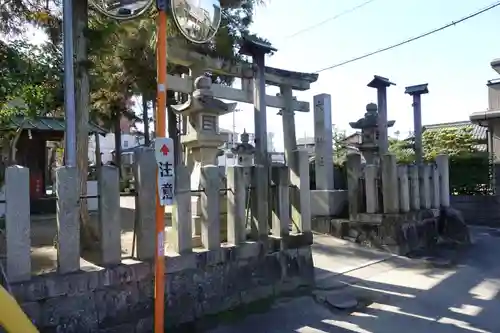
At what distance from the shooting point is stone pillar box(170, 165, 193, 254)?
6.00m

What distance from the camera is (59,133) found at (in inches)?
578

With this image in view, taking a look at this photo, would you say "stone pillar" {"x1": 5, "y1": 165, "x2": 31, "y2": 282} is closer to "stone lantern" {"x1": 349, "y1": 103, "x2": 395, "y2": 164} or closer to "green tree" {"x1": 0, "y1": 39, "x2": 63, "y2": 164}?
"green tree" {"x1": 0, "y1": 39, "x2": 63, "y2": 164}

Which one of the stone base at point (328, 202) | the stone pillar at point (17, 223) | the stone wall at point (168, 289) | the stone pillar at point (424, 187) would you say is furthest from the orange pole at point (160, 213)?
the stone pillar at point (424, 187)

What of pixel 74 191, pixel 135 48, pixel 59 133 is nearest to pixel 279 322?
pixel 74 191

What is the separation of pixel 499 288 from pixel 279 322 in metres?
4.52

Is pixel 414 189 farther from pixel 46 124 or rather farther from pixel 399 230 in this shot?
pixel 46 124

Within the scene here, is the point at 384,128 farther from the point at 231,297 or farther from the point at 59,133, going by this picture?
the point at 59,133

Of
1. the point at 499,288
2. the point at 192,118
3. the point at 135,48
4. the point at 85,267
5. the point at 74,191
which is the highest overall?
the point at 135,48

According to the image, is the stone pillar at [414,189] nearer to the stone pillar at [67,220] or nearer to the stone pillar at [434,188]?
the stone pillar at [434,188]

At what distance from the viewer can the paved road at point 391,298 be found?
614 cm

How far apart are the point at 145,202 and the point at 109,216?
0.51 meters

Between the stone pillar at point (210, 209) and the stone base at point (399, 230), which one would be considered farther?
the stone base at point (399, 230)

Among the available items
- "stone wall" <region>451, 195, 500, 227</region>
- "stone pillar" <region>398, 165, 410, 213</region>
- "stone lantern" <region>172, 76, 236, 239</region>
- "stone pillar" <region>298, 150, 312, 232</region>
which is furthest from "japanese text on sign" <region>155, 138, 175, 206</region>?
"stone wall" <region>451, 195, 500, 227</region>

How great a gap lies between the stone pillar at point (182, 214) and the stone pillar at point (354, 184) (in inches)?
259
